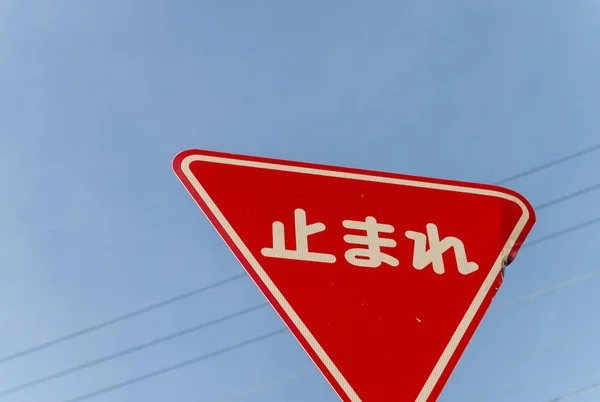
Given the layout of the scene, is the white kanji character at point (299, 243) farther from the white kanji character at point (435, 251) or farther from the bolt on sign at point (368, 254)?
the white kanji character at point (435, 251)

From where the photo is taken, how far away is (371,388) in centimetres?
176

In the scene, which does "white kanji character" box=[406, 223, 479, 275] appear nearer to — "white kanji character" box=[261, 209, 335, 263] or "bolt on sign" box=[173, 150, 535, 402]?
"bolt on sign" box=[173, 150, 535, 402]

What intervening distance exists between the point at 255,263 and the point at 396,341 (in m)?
0.53

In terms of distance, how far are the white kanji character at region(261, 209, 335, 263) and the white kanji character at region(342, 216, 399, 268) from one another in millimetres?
81

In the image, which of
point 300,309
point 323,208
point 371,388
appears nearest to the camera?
point 371,388

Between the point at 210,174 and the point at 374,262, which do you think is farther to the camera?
the point at 210,174

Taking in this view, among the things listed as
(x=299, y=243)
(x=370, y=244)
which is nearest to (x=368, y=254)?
(x=370, y=244)

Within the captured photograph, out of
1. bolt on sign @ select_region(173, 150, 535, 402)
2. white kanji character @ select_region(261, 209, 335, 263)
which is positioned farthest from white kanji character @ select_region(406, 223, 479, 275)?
white kanji character @ select_region(261, 209, 335, 263)

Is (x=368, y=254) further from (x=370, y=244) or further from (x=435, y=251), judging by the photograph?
(x=435, y=251)

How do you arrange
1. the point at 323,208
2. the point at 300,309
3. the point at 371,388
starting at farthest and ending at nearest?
1. the point at 323,208
2. the point at 300,309
3. the point at 371,388

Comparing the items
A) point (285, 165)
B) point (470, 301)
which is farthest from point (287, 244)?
point (470, 301)

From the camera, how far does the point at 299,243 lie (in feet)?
6.44

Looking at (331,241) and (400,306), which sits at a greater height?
(331,241)

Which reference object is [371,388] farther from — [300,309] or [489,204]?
[489,204]
